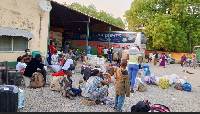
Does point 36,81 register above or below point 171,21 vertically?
below

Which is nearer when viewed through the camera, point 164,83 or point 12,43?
point 164,83

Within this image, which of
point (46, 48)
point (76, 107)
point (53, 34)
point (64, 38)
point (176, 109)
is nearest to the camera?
point (76, 107)

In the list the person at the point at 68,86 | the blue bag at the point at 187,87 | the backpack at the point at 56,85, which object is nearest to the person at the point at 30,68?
the backpack at the point at 56,85

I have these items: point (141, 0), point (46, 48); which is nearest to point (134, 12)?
point (141, 0)

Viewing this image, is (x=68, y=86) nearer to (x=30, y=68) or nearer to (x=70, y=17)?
(x=30, y=68)

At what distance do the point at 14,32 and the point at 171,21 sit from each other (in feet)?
63.5

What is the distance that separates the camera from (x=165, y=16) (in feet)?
69.7

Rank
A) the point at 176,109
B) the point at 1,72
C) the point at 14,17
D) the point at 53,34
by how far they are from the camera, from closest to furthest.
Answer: the point at 176,109
the point at 1,72
the point at 14,17
the point at 53,34

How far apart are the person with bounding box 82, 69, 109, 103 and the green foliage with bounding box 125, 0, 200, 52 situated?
61.3 feet

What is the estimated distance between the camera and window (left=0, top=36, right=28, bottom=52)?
7.97 m

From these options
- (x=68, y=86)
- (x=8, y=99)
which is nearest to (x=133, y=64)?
(x=68, y=86)

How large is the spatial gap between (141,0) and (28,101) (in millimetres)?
23907

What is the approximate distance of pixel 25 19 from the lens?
8.68m

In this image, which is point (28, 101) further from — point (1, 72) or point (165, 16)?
point (165, 16)
